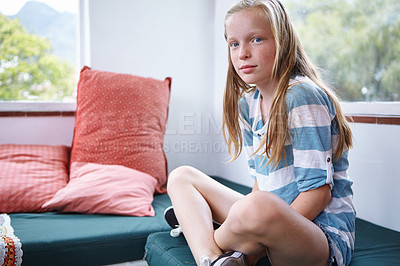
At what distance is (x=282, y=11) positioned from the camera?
130 cm

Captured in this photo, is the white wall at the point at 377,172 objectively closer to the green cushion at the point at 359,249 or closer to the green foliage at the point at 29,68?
the green cushion at the point at 359,249

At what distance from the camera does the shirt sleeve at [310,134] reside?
1.14m

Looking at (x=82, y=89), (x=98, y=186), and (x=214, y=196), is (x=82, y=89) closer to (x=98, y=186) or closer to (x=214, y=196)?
(x=98, y=186)

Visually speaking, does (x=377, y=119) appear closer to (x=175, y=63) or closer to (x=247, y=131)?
(x=247, y=131)

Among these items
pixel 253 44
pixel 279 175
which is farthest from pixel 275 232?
pixel 253 44

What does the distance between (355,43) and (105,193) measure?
1360 mm

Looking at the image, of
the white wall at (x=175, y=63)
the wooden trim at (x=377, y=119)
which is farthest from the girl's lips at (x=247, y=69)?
the white wall at (x=175, y=63)

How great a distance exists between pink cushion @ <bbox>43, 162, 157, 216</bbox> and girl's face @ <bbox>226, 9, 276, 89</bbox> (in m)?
0.83

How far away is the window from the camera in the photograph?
2.41m

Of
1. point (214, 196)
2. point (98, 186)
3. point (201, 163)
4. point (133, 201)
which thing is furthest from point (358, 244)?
point (201, 163)

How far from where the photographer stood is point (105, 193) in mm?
1836

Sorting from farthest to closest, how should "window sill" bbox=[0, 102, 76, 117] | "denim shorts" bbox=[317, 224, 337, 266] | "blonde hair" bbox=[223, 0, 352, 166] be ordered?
"window sill" bbox=[0, 102, 76, 117]
"blonde hair" bbox=[223, 0, 352, 166]
"denim shorts" bbox=[317, 224, 337, 266]

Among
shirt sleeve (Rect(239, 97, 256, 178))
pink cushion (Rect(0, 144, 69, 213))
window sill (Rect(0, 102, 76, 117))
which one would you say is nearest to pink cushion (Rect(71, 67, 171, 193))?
pink cushion (Rect(0, 144, 69, 213))

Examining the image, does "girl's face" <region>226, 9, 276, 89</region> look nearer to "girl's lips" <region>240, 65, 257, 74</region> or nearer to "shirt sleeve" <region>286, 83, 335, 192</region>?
"girl's lips" <region>240, 65, 257, 74</region>
